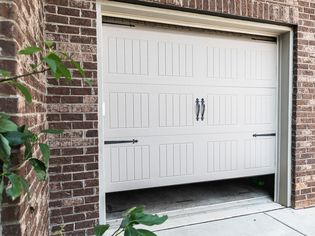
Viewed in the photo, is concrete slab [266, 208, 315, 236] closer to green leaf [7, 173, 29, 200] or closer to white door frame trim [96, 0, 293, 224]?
white door frame trim [96, 0, 293, 224]

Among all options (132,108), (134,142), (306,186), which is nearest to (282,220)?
(306,186)

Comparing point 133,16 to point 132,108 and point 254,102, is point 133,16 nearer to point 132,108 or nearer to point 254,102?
point 132,108

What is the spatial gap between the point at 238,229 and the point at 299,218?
2.82 feet

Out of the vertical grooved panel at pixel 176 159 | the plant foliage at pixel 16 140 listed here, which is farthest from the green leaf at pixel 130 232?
the vertical grooved panel at pixel 176 159

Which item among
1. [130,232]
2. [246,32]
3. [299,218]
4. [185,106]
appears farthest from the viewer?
[246,32]

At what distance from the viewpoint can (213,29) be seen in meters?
3.33

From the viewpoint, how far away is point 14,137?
3.36 feet

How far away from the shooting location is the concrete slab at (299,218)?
2938 mm

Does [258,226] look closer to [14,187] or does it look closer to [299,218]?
[299,218]

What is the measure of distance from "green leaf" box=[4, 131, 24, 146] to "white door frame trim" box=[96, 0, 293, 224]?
1.64 meters

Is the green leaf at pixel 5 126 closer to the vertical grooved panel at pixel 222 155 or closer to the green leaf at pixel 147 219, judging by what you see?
the green leaf at pixel 147 219

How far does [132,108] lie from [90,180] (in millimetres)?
906

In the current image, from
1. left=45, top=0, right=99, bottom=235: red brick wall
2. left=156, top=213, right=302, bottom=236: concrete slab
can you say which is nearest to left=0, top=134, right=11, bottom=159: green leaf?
left=45, top=0, right=99, bottom=235: red brick wall

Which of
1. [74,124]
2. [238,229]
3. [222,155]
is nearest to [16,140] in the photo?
[74,124]
